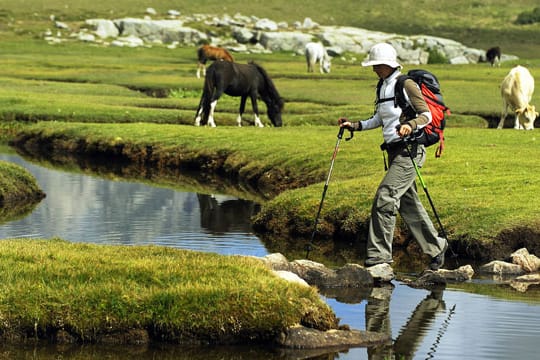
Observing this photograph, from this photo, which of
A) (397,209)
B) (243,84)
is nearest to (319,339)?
(397,209)

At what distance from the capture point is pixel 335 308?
14297mm

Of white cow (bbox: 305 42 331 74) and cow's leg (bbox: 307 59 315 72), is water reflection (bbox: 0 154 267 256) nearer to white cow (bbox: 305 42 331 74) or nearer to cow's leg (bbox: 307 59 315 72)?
white cow (bbox: 305 42 331 74)

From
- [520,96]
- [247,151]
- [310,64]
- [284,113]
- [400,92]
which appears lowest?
[310,64]

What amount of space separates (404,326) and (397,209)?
2857 millimetres

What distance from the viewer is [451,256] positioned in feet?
59.8

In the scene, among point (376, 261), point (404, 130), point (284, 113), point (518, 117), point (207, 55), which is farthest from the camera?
point (207, 55)

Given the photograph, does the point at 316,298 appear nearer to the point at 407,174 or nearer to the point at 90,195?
the point at 407,174

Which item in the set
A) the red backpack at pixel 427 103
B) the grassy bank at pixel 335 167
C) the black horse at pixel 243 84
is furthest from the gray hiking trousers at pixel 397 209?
the black horse at pixel 243 84

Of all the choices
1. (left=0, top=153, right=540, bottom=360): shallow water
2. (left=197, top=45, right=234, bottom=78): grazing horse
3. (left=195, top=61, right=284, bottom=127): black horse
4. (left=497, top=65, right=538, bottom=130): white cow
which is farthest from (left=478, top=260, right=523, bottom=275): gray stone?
(left=197, top=45, right=234, bottom=78): grazing horse

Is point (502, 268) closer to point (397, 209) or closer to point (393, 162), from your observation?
point (397, 209)

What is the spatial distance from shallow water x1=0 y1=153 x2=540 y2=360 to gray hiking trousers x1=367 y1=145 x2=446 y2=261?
2.35 ft

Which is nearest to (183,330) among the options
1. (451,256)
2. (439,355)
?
(439,355)

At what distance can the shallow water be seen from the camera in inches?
468

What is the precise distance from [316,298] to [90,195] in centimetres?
1614
